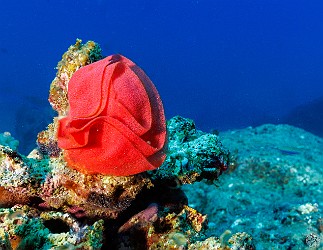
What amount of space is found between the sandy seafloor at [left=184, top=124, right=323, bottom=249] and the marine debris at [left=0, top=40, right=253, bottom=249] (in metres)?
0.70

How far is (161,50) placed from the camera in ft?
397

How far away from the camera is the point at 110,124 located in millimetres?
2076

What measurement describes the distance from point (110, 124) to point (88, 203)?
24.9 inches

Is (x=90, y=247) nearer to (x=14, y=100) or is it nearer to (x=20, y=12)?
(x=14, y=100)

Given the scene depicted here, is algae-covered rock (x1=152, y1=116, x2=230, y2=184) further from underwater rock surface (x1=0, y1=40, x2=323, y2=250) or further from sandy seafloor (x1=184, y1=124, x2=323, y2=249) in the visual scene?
sandy seafloor (x1=184, y1=124, x2=323, y2=249)

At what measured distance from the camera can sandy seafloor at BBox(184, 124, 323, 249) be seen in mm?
4012

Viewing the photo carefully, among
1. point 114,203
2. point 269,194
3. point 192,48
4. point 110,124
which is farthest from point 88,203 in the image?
point 192,48

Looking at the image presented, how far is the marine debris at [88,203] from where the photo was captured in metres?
1.95

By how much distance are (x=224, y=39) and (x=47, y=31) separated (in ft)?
207

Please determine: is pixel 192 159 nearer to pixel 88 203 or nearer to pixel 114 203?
pixel 114 203

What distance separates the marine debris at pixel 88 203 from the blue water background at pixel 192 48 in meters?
49.4

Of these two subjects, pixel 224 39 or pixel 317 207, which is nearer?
pixel 317 207

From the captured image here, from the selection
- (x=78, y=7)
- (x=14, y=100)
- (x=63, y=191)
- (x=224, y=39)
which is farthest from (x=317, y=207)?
(x=224, y=39)

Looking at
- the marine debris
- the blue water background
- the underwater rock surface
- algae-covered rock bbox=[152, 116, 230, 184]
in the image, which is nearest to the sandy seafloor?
the underwater rock surface
